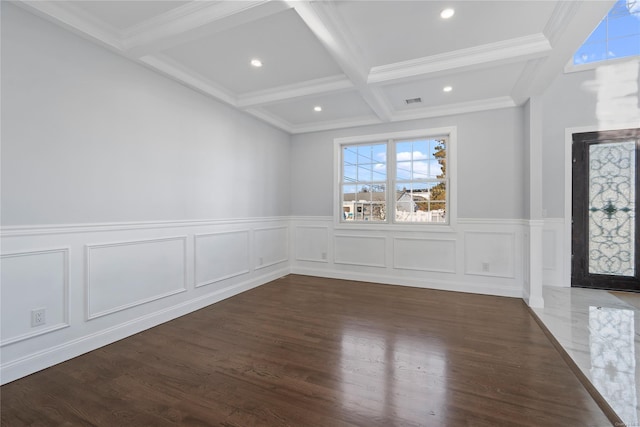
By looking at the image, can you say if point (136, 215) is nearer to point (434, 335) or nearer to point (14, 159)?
point (14, 159)

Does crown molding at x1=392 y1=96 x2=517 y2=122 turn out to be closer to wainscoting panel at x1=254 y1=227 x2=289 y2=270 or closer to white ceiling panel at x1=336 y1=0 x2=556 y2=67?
white ceiling panel at x1=336 y1=0 x2=556 y2=67

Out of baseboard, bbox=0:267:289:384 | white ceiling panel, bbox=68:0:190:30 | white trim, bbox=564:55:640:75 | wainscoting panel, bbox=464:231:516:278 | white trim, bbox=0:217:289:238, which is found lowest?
baseboard, bbox=0:267:289:384

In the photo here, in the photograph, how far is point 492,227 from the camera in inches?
158

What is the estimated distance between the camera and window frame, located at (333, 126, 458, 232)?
13.9 ft

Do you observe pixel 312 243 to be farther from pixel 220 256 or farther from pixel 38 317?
pixel 38 317

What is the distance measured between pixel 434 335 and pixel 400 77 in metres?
2.58

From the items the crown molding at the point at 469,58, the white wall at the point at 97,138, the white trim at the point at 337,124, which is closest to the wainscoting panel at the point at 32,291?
the white wall at the point at 97,138

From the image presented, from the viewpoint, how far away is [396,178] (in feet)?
15.3

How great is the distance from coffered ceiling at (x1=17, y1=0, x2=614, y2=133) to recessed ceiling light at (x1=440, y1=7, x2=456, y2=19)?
3 cm

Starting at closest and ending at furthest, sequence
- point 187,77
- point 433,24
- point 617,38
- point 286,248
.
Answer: point 433,24 < point 187,77 < point 617,38 < point 286,248

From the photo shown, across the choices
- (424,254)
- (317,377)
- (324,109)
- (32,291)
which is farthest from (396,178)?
(32,291)

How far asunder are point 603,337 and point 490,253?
158cm

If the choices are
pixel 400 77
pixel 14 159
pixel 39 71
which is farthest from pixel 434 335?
pixel 39 71

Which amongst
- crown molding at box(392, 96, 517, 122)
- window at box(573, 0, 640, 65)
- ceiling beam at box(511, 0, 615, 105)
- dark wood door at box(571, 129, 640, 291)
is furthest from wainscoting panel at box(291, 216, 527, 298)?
window at box(573, 0, 640, 65)
